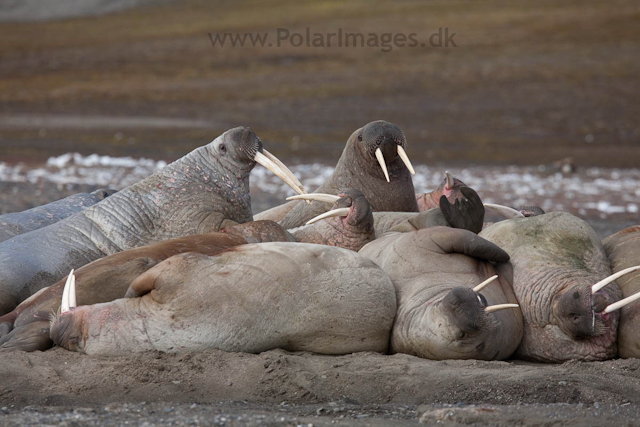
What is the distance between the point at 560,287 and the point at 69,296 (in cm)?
271

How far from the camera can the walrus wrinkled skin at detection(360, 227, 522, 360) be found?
495 centimetres

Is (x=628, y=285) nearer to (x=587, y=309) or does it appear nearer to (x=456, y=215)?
(x=587, y=309)

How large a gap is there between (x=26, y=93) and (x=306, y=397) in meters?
23.1

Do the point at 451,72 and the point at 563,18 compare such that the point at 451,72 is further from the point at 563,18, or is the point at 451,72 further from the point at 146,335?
the point at 146,335

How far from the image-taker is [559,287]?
5.42 metres

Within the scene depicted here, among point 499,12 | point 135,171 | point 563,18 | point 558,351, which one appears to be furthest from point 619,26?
point 558,351

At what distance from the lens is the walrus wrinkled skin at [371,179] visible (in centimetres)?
730

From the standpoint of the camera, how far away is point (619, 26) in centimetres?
2644

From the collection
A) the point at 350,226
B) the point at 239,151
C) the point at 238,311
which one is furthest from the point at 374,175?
Answer: the point at 238,311

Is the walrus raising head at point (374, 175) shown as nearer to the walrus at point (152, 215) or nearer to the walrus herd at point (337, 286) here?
the walrus at point (152, 215)

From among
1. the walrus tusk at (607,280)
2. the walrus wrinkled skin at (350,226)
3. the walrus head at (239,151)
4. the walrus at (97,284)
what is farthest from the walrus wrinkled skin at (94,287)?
the walrus tusk at (607,280)

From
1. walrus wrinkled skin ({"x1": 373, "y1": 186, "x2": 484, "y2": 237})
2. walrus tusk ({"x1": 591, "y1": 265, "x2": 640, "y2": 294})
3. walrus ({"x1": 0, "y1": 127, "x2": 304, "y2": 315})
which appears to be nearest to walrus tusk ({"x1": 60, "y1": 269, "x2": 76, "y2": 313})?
walrus ({"x1": 0, "y1": 127, "x2": 304, "y2": 315})

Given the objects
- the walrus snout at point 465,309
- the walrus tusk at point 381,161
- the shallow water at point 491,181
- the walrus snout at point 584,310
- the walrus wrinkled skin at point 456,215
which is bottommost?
the shallow water at point 491,181

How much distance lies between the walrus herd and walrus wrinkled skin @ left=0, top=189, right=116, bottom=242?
0.73 ft
